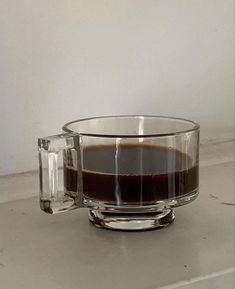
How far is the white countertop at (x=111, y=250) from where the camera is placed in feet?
1.52

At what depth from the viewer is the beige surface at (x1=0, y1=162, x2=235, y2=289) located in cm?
46

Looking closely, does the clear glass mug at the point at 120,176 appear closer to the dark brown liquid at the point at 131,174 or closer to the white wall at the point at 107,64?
the dark brown liquid at the point at 131,174

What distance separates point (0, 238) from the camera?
1.79 ft

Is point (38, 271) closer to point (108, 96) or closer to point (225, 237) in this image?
point (225, 237)

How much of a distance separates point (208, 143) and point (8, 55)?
0.89ft

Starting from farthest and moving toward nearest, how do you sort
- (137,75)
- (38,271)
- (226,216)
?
(137,75) → (226,216) → (38,271)

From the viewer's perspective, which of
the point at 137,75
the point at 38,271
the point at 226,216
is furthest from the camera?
the point at 137,75

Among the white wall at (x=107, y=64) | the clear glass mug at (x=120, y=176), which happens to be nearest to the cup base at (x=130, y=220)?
the clear glass mug at (x=120, y=176)

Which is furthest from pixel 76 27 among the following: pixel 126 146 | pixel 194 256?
pixel 194 256

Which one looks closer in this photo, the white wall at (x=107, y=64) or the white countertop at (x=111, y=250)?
the white countertop at (x=111, y=250)

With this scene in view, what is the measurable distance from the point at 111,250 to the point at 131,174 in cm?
6

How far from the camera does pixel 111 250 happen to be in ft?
1.70

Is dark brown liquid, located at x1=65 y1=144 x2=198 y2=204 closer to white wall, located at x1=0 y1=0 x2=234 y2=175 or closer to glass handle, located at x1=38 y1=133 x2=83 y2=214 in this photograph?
glass handle, located at x1=38 y1=133 x2=83 y2=214

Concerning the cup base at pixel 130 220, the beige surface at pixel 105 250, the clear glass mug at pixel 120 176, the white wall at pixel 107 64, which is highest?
the white wall at pixel 107 64
